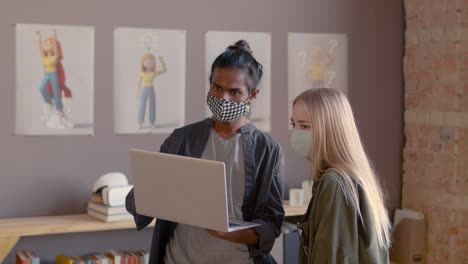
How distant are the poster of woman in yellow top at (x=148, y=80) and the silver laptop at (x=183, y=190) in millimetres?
1561

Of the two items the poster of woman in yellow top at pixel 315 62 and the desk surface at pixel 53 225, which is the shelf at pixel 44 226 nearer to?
the desk surface at pixel 53 225

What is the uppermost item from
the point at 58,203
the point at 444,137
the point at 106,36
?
the point at 106,36

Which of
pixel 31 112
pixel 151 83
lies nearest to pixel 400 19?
pixel 151 83

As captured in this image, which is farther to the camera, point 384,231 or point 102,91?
point 102,91

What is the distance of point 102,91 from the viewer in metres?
3.54

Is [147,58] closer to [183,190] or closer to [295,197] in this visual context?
[295,197]

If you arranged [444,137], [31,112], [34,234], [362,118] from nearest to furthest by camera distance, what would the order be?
[34,234] < [31,112] < [444,137] < [362,118]

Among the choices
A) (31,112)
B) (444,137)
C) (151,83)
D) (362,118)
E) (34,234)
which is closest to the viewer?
(34,234)

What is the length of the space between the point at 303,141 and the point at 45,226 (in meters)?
1.69

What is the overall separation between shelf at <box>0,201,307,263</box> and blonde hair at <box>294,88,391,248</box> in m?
1.60

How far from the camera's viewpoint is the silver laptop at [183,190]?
191 centimetres

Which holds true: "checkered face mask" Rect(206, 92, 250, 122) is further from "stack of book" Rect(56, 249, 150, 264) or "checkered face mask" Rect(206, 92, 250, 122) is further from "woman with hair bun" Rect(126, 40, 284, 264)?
"stack of book" Rect(56, 249, 150, 264)

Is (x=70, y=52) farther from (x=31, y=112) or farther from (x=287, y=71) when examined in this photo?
(x=287, y=71)

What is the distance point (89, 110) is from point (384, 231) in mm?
2008
